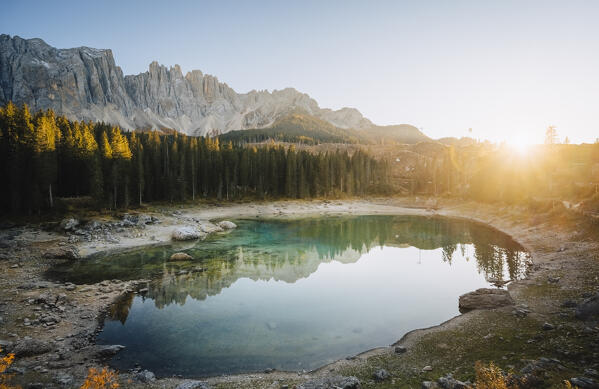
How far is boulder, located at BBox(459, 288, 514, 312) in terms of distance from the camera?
60.1 ft

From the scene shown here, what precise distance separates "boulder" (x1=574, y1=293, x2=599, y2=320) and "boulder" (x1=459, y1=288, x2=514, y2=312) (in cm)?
392

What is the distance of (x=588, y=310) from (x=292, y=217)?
190 feet

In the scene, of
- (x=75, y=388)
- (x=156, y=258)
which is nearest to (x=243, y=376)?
(x=75, y=388)

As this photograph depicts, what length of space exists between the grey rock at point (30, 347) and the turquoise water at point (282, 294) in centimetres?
245

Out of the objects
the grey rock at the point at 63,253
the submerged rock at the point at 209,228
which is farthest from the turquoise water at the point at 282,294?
the submerged rock at the point at 209,228

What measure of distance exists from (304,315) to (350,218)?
5218 cm

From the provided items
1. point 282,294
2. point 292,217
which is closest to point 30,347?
point 282,294

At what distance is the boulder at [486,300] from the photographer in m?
18.3

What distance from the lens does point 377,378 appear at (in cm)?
1127

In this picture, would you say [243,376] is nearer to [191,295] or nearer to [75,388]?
[75,388]

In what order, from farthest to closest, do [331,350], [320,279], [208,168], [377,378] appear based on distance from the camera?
[208,168] → [320,279] → [331,350] → [377,378]

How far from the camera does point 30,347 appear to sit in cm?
1316

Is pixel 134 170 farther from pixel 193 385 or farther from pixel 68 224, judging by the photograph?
pixel 193 385

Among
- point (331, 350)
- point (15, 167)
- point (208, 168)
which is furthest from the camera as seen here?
point (208, 168)
